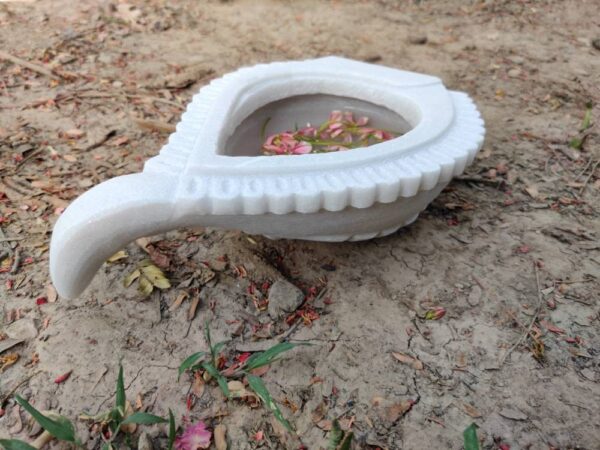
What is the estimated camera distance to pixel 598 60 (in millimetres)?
3225

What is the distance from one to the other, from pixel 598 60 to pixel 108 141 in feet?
9.67

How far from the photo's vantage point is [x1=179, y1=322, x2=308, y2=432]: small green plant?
142 cm

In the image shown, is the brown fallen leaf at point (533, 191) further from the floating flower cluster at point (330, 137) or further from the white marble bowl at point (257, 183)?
the floating flower cluster at point (330, 137)

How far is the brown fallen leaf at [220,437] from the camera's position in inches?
53.8

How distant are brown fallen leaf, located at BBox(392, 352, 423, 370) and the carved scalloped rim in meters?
0.47

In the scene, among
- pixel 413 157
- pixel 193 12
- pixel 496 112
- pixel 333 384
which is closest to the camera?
pixel 333 384

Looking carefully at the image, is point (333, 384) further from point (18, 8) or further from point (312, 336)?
point (18, 8)

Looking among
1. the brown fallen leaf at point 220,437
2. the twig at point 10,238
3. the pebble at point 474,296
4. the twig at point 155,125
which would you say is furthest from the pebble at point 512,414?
the twig at point 155,125

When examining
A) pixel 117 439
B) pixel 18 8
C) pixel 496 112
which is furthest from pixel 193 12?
pixel 117 439

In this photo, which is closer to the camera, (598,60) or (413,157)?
(413,157)

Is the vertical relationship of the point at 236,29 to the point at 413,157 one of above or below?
below

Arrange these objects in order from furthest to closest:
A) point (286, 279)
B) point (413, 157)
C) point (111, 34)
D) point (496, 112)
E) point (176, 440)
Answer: point (111, 34) < point (496, 112) < point (286, 279) < point (413, 157) < point (176, 440)

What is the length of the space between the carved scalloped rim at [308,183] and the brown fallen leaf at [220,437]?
22.9 inches

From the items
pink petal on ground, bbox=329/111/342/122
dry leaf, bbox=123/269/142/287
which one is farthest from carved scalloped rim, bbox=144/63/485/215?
pink petal on ground, bbox=329/111/342/122
